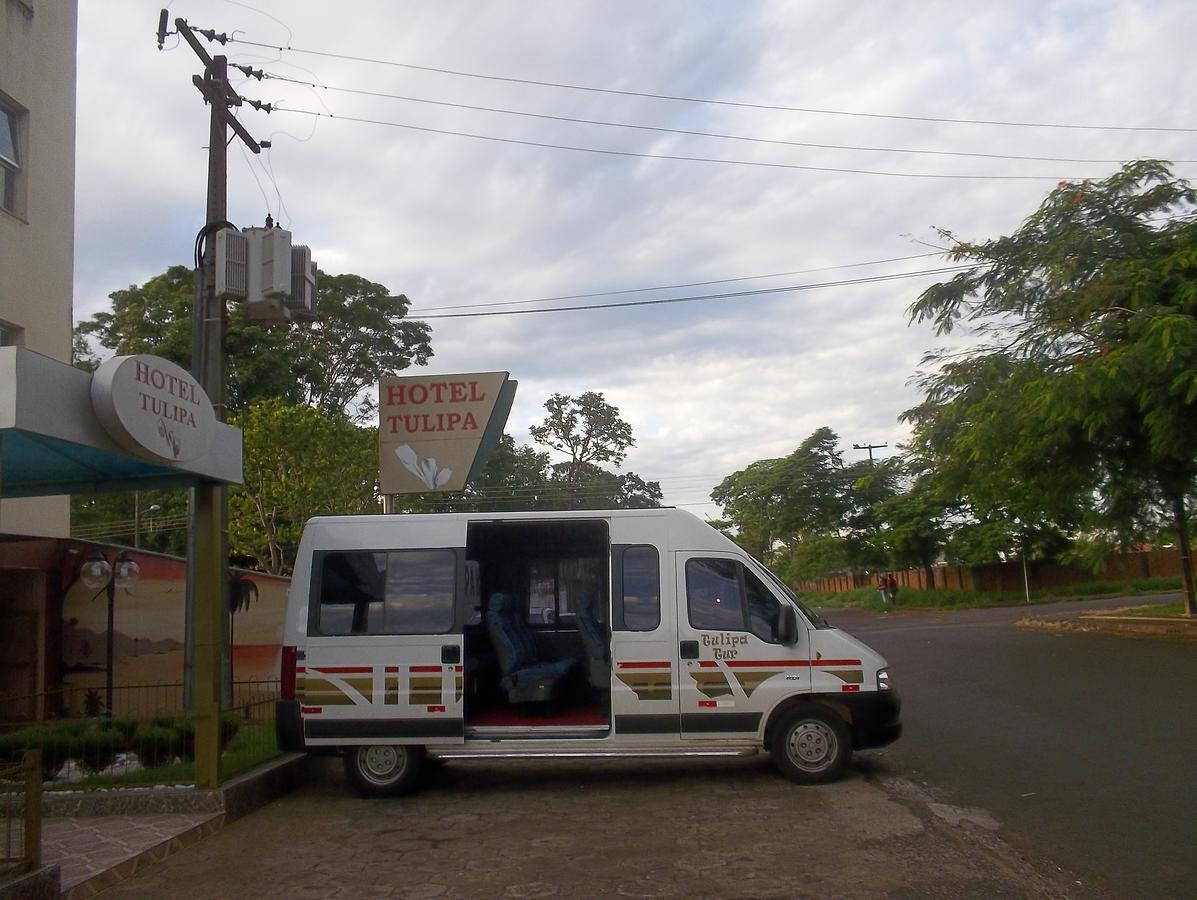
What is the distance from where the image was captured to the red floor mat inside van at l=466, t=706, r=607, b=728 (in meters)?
9.50

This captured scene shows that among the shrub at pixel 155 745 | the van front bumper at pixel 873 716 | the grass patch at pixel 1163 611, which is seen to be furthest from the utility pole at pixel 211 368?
the grass patch at pixel 1163 611

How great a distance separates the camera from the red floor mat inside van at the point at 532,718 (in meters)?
9.50

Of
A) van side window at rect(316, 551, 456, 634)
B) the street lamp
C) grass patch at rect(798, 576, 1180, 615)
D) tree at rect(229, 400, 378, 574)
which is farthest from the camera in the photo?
grass patch at rect(798, 576, 1180, 615)

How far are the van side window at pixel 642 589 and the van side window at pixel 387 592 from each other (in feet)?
5.11

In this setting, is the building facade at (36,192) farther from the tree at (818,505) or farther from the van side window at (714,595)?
the tree at (818,505)

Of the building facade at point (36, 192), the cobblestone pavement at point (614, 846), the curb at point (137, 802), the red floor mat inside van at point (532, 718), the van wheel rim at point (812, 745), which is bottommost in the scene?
the cobblestone pavement at point (614, 846)

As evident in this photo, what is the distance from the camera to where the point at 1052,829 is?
7.21 metres

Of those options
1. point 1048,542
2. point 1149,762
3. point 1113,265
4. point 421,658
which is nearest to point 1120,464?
point 1113,265

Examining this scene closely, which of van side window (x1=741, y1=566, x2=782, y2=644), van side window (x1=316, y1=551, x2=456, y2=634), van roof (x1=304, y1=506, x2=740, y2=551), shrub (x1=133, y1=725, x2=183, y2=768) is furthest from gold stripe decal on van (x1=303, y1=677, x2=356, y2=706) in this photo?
van side window (x1=741, y1=566, x2=782, y2=644)

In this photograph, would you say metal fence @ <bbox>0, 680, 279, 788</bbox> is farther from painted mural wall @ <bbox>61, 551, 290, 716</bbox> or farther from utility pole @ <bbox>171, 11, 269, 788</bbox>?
painted mural wall @ <bbox>61, 551, 290, 716</bbox>

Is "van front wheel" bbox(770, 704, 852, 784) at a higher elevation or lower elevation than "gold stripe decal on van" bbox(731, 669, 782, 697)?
lower

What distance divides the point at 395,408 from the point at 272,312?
10.5 ft

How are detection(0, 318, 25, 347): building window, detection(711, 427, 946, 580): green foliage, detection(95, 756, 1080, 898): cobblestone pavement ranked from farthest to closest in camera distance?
detection(711, 427, 946, 580): green foliage
detection(0, 318, 25, 347): building window
detection(95, 756, 1080, 898): cobblestone pavement

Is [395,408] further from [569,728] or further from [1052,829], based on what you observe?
[1052,829]
